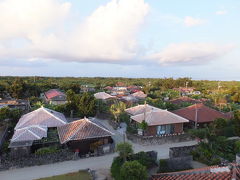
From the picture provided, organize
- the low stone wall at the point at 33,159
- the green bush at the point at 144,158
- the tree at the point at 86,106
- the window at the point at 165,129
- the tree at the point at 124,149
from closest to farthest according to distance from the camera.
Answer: the tree at the point at 124,149 < the green bush at the point at 144,158 < the low stone wall at the point at 33,159 < the window at the point at 165,129 < the tree at the point at 86,106

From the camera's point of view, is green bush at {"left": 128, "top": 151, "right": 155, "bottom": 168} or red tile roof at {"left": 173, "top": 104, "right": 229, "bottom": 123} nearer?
green bush at {"left": 128, "top": 151, "right": 155, "bottom": 168}

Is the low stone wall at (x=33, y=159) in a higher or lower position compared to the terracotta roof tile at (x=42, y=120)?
lower

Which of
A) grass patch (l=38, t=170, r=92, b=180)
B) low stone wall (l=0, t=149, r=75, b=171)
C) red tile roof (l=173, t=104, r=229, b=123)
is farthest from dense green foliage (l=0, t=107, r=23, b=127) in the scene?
red tile roof (l=173, t=104, r=229, b=123)

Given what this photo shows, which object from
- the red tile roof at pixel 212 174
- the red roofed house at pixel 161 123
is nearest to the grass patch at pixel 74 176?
the red tile roof at pixel 212 174

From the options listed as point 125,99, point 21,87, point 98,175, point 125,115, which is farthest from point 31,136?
point 21,87

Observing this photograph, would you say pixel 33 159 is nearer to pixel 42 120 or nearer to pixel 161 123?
pixel 42 120

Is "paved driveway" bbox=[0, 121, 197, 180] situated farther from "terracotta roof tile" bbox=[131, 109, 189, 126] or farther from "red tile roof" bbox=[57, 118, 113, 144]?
"terracotta roof tile" bbox=[131, 109, 189, 126]

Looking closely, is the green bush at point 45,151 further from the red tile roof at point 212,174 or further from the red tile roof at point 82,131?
the red tile roof at point 212,174
